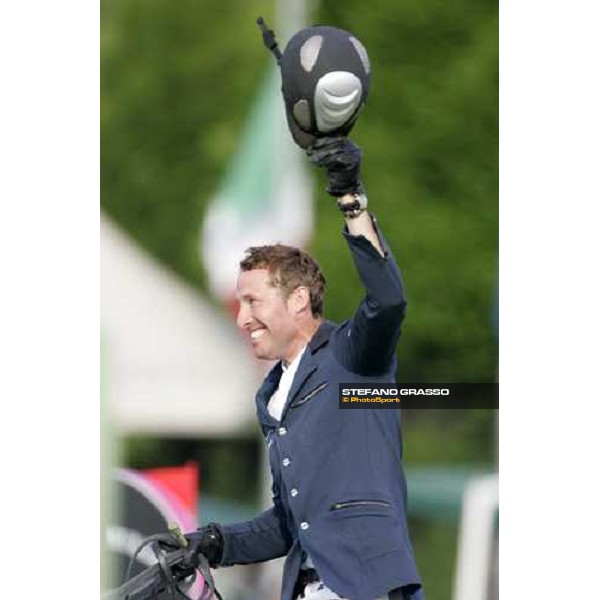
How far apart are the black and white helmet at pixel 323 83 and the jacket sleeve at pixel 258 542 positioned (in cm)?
133

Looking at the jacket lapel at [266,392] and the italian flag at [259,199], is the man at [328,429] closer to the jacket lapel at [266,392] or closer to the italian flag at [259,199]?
the jacket lapel at [266,392]

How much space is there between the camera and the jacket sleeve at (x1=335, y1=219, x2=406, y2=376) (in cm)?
516

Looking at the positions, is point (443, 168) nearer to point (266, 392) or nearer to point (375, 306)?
point (266, 392)

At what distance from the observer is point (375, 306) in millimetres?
5203

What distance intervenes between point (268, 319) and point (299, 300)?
13 centimetres

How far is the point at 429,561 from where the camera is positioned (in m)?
6.75

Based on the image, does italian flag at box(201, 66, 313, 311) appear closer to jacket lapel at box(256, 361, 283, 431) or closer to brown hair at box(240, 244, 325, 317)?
brown hair at box(240, 244, 325, 317)

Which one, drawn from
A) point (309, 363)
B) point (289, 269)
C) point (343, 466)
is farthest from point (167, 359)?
point (343, 466)

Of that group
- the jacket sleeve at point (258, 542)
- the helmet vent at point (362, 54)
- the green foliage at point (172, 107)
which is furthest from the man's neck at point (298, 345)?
the green foliage at point (172, 107)

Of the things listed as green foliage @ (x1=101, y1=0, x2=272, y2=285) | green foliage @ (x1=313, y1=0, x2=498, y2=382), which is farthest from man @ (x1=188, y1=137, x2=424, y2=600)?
green foliage @ (x1=101, y1=0, x2=272, y2=285)

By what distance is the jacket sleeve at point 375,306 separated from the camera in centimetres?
516
